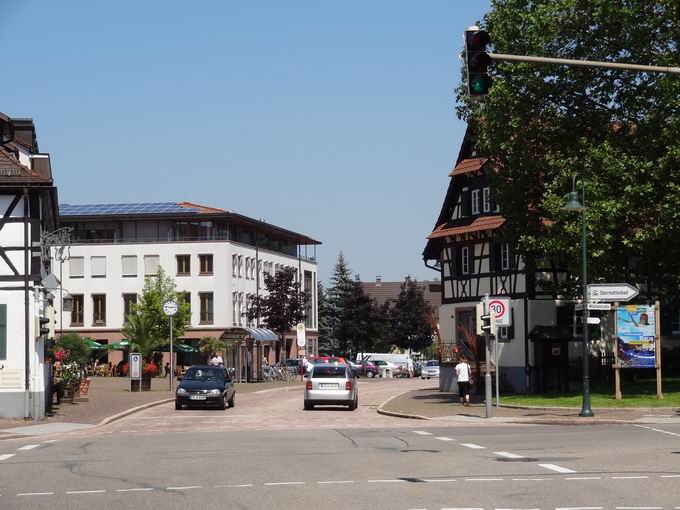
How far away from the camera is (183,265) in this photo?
327 ft

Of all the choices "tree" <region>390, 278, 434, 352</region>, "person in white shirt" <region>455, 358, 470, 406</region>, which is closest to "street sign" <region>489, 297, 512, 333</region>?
"person in white shirt" <region>455, 358, 470, 406</region>

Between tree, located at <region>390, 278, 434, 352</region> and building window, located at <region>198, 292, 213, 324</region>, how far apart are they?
28217mm

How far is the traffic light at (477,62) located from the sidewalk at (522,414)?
1730cm

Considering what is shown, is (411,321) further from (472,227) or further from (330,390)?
(330,390)

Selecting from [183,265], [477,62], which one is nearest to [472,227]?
[477,62]

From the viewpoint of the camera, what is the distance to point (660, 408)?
34.5 meters

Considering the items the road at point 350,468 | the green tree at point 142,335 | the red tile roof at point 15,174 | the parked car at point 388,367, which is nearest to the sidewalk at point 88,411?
the road at point 350,468

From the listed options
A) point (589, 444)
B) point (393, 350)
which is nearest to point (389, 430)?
point (589, 444)

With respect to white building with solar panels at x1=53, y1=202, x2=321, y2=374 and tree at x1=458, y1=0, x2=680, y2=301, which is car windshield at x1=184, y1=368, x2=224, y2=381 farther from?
white building with solar panels at x1=53, y1=202, x2=321, y2=374

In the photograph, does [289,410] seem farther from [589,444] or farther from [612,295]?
[589,444]

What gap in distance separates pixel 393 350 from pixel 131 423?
97.2m

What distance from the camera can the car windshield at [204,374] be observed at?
4097cm

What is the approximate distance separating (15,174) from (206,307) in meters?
67.0

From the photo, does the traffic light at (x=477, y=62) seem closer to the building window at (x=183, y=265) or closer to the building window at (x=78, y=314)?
the building window at (x=183, y=265)
